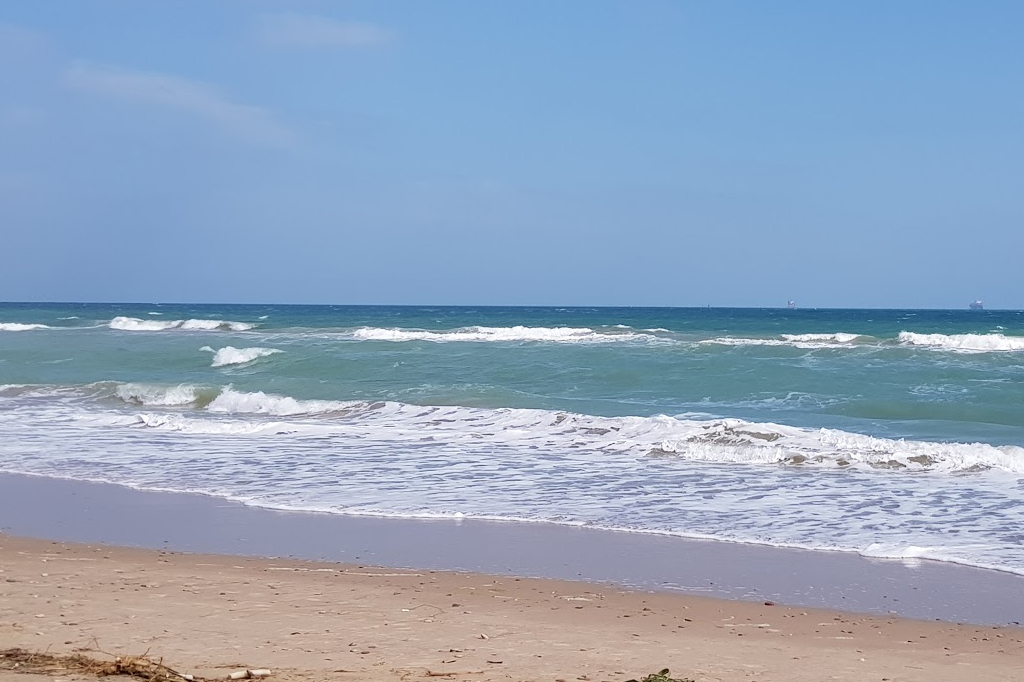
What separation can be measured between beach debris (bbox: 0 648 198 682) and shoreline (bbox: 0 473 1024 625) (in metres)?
2.71

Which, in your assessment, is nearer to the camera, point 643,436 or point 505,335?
point 643,436

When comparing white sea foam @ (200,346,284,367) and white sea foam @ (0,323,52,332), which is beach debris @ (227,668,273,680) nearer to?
white sea foam @ (200,346,284,367)

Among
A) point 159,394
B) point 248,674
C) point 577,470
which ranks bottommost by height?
point 577,470

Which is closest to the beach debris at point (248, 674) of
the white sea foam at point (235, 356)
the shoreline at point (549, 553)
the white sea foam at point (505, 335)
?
the shoreline at point (549, 553)

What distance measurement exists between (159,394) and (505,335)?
18.9 metres

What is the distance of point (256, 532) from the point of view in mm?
7766

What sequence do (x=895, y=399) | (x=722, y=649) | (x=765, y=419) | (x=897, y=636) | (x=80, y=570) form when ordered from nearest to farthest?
(x=722, y=649) → (x=897, y=636) → (x=80, y=570) → (x=765, y=419) → (x=895, y=399)

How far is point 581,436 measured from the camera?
13688 millimetres

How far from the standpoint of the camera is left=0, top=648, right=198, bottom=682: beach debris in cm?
383

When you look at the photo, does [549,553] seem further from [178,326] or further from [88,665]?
[178,326]

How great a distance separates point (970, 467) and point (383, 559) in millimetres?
7605

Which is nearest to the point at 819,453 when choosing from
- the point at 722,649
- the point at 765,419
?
the point at 765,419

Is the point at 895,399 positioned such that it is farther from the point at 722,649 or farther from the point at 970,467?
the point at 722,649

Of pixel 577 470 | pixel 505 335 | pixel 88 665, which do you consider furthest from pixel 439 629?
pixel 505 335
